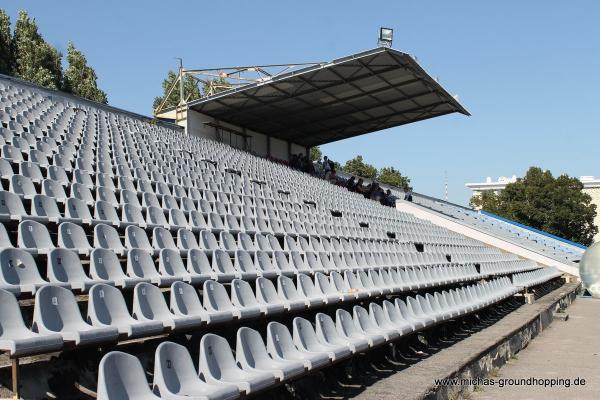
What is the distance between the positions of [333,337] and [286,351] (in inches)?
25.7

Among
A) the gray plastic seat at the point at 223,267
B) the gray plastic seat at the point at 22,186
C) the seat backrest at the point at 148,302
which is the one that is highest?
the gray plastic seat at the point at 22,186

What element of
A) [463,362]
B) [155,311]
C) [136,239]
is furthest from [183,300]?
[463,362]

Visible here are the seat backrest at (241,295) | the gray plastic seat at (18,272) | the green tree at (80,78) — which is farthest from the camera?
the green tree at (80,78)

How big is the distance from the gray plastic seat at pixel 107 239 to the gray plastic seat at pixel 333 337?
1.79 meters

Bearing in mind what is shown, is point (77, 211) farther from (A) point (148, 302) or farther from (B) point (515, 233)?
(B) point (515, 233)

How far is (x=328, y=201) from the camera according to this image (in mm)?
13148

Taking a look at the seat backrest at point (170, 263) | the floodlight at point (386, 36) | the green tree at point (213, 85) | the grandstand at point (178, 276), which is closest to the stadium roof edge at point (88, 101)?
the green tree at point (213, 85)

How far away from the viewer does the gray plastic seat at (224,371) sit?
287 cm

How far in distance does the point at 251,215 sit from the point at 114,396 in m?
6.13

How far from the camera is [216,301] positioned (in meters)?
4.03

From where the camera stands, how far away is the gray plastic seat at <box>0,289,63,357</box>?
2512 mm

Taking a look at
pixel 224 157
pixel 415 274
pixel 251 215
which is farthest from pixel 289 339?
pixel 224 157

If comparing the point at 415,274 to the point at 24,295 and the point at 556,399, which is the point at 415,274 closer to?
the point at 556,399

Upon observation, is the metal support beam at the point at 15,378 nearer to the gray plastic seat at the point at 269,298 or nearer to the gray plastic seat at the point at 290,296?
the gray plastic seat at the point at 269,298
